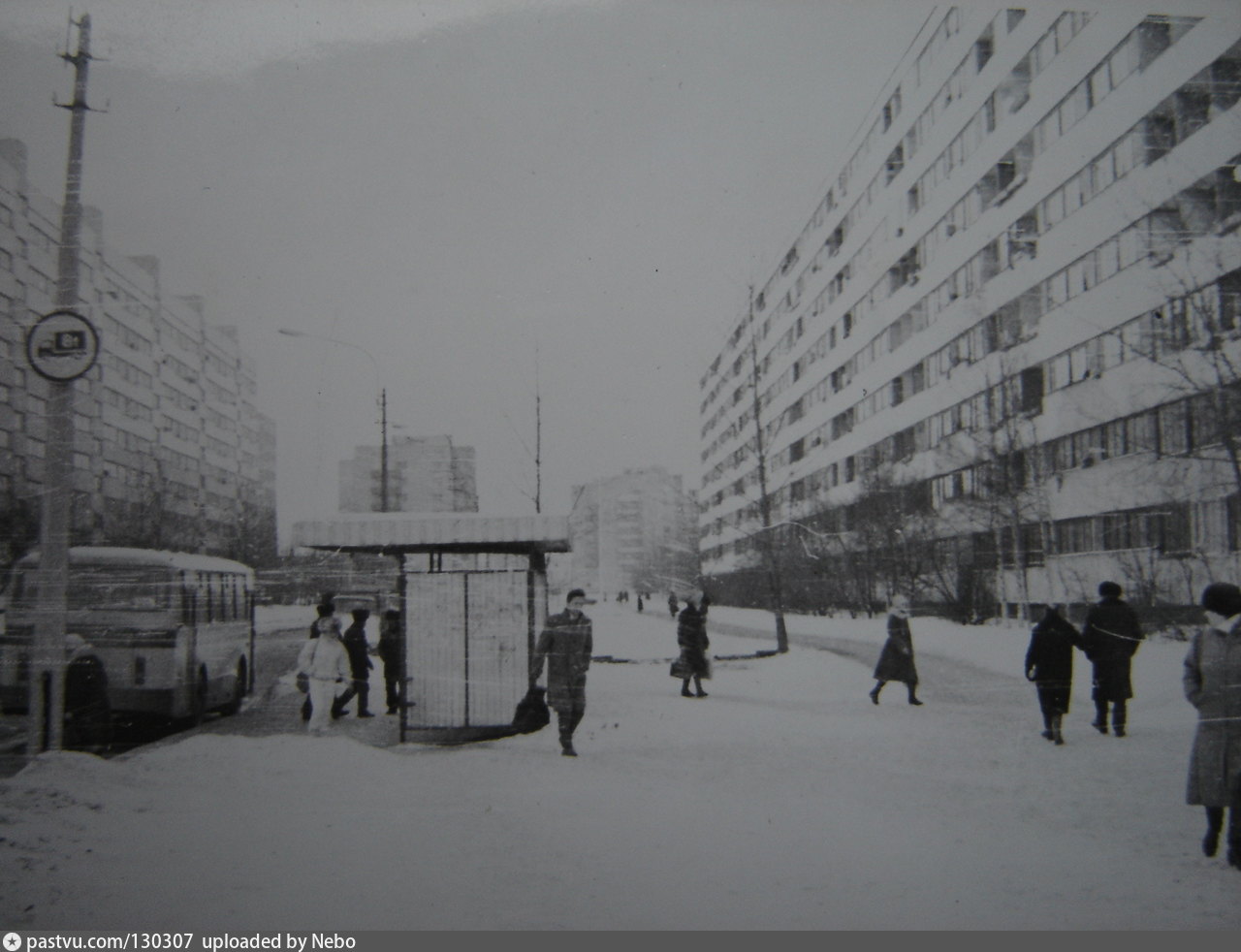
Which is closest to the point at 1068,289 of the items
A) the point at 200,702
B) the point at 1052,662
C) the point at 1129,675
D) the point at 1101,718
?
the point at 1129,675

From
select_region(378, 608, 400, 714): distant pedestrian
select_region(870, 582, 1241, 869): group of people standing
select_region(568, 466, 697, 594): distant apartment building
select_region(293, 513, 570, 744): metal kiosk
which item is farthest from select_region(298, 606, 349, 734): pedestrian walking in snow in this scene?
select_region(870, 582, 1241, 869): group of people standing

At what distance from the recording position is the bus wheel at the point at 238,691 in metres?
6.55

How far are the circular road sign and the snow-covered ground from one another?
204 cm

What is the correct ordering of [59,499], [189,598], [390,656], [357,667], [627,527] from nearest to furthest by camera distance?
1. [59,499]
2. [189,598]
3. [357,667]
4. [390,656]
5. [627,527]

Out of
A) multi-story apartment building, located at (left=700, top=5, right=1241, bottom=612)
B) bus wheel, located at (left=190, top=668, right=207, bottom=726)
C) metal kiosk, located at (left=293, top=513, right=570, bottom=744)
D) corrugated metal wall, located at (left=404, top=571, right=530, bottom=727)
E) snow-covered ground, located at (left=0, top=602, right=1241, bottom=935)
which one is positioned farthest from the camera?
corrugated metal wall, located at (left=404, top=571, right=530, bottom=727)

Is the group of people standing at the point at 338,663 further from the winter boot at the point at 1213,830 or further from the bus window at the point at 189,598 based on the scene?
the winter boot at the point at 1213,830

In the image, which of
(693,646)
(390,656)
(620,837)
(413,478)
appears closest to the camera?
(620,837)

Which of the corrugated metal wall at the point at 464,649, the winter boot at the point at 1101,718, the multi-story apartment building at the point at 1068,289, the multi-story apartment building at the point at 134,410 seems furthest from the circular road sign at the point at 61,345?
the winter boot at the point at 1101,718

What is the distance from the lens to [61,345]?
5168 millimetres

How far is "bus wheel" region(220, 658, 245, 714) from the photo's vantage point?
21.5 feet

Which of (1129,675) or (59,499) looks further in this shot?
(1129,675)

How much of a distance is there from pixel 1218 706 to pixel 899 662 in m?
5.47

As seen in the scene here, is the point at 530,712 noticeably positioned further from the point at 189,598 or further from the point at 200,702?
the point at 189,598

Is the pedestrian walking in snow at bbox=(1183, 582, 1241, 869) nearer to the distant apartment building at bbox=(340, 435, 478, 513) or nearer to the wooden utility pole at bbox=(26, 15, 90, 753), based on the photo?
the distant apartment building at bbox=(340, 435, 478, 513)
